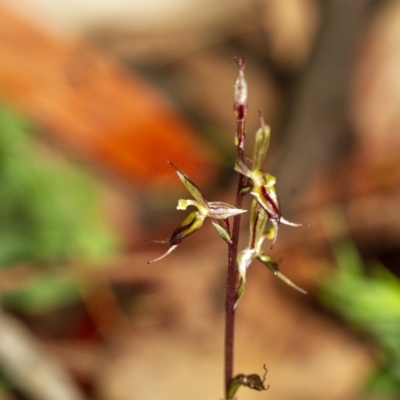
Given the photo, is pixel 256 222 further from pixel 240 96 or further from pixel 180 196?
pixel 180 196

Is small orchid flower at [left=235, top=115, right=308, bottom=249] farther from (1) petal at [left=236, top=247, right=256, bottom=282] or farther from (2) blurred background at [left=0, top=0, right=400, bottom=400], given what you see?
(2) blurred background at [left=0, top=0, right=400, bottom=400]

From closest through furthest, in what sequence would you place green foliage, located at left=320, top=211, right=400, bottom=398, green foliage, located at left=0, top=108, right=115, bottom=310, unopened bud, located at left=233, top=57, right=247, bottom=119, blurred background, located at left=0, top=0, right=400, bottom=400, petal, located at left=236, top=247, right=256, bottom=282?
unopened bud, located at left=233, top=57, right=247, bottom=119 → petal, located at left=236, top=247, right=256, bottom=282 → green foliage, located at left=320, top=211, right=400, bottom=398 → blurred background, located at left=0, top=0, right=400, bottom=400 → green foliage, located at left=0, top=108, right=115, bottom=310

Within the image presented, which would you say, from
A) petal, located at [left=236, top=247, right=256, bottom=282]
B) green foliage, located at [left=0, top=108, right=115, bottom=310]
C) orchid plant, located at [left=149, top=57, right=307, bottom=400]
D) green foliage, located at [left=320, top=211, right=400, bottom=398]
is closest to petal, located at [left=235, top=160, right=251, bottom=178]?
orchid plant, located at [left=149, top=57, right=307, bottom=400]

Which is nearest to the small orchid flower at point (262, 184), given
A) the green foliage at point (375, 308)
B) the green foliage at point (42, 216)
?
the green foliage at point (375, 308)

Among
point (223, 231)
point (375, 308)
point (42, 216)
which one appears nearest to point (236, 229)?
point (223, 231)

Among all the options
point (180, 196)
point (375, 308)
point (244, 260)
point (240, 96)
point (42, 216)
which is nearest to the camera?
point (240, 96)

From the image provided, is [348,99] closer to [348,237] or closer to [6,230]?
[348,237]

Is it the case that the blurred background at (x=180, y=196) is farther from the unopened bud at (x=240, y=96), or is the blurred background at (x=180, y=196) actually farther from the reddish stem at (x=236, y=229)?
the unopened bud at (x=240, y=96)
